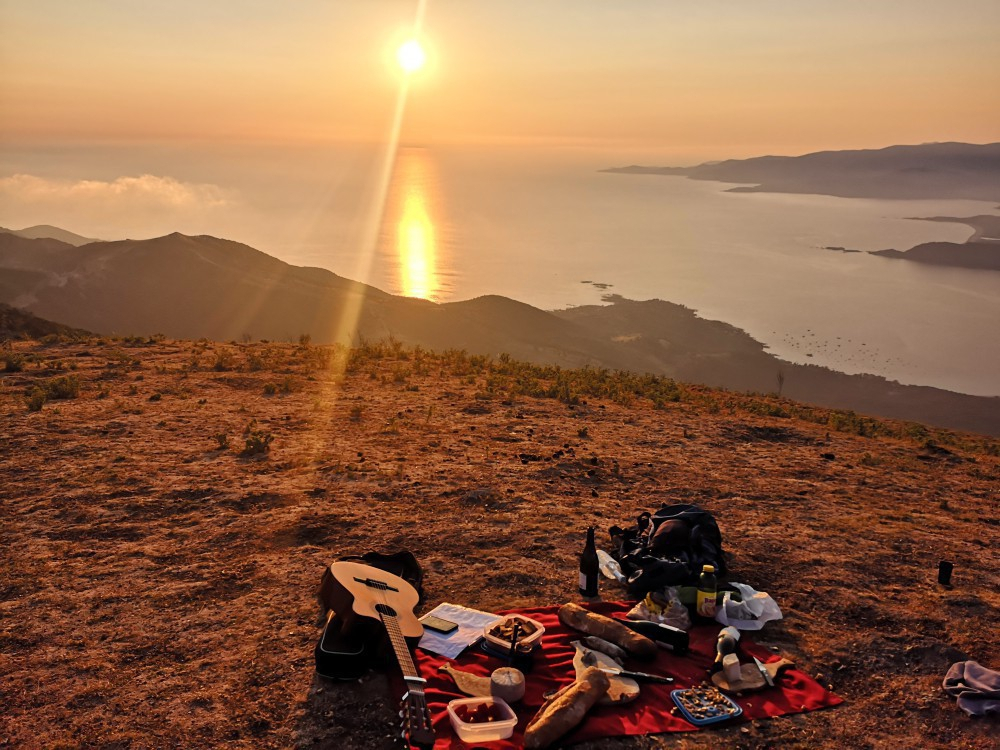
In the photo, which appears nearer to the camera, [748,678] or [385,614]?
[748,678]

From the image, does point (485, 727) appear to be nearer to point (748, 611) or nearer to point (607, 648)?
point (607, 648)

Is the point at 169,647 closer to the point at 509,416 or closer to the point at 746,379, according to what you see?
the point at 509,416

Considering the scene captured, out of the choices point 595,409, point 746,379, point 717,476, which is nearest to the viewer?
point 717,476

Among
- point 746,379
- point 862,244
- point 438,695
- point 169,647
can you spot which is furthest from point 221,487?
point 862,244

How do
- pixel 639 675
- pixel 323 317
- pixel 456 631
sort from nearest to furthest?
pixel 639 675 → pixel 456 631 → pixel 323 317

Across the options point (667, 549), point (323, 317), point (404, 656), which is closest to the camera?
point (404, 656)

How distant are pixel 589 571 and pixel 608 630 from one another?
77 cm

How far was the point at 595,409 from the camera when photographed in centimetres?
1241

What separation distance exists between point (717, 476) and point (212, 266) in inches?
2131

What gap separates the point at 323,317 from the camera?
161 feet

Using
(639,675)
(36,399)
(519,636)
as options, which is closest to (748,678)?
(639,675)

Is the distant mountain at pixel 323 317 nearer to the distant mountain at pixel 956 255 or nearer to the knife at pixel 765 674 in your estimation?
the knife at pixel 765 674

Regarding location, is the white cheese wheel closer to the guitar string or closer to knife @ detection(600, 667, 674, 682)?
the guitar string

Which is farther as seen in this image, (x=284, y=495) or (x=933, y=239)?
(x=933, y=239)
